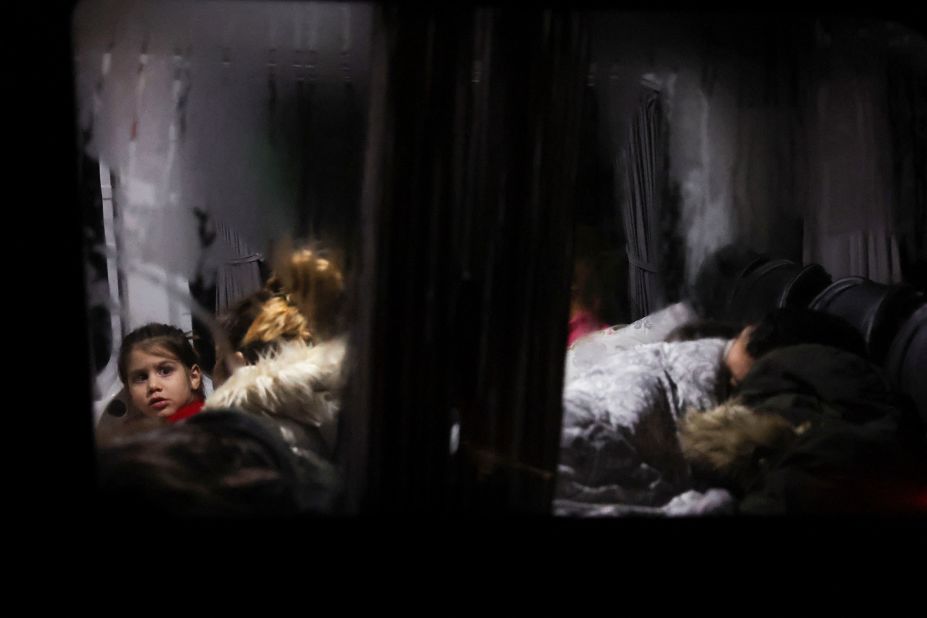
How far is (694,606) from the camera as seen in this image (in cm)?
111

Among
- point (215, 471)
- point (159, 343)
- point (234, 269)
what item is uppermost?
point (234, 269)

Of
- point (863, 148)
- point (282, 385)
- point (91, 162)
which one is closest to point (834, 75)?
point (863, 148)

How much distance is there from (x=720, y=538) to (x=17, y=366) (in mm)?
814

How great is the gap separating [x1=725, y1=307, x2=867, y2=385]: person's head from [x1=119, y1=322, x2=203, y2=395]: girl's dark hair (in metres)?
0.68

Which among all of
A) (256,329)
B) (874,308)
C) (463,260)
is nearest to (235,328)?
(256,329)

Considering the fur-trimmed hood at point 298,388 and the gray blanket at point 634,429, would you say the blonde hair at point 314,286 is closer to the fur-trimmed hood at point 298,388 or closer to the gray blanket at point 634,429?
the fur-trimmed hood at point 298,388

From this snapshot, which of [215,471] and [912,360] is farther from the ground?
[912,360]

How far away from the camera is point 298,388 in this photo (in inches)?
45.5

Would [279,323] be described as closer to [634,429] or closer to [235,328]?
[235,328]

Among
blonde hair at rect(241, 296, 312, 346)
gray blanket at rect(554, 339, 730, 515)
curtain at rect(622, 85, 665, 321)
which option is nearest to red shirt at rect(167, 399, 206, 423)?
blonde hair at rect(241, 296, 312, 346)

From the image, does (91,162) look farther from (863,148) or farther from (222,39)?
(863,148)

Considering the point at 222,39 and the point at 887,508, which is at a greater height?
the point at 222,39

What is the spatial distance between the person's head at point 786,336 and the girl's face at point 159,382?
0.69 meters

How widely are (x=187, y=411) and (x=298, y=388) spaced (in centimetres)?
15
